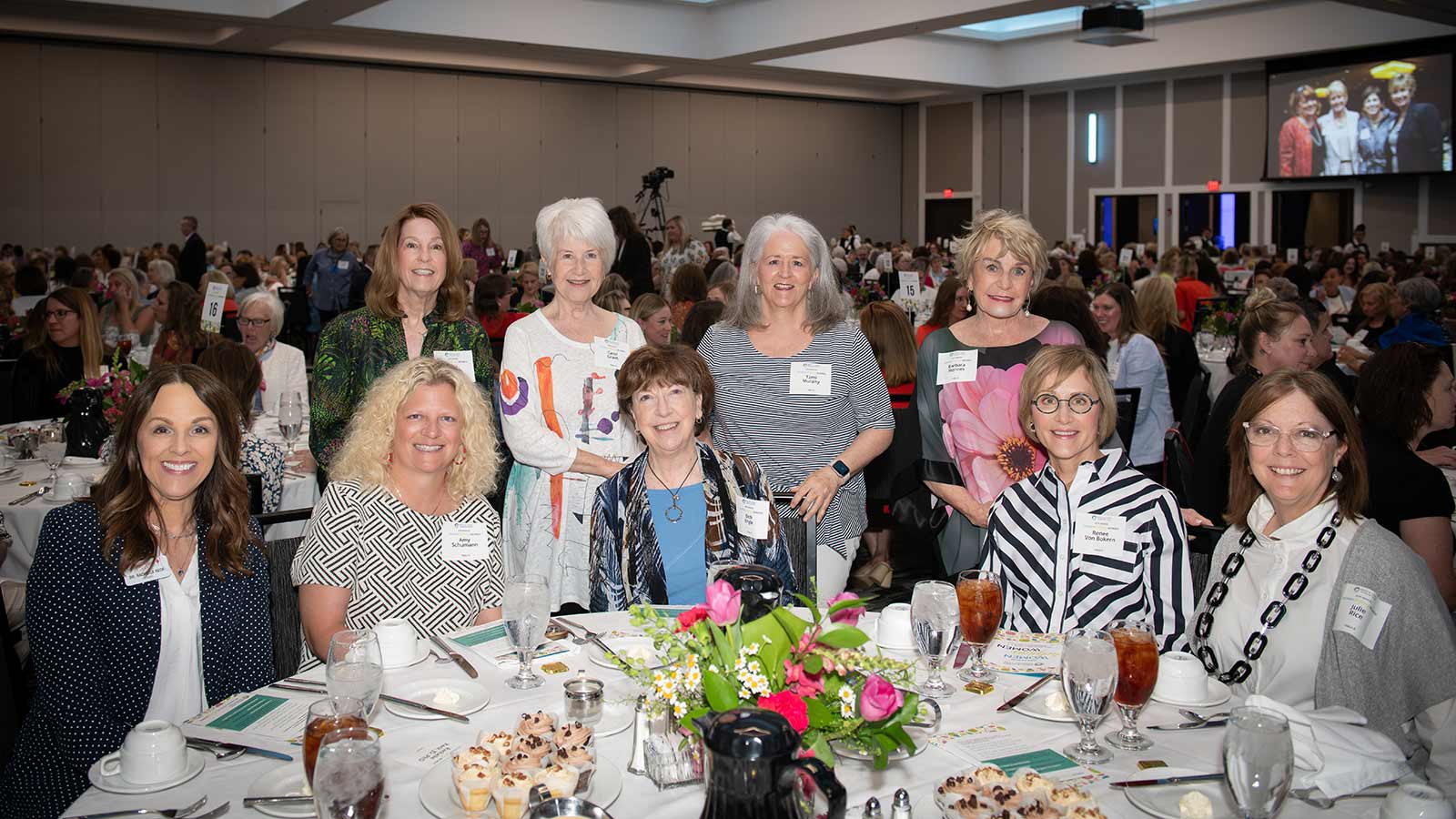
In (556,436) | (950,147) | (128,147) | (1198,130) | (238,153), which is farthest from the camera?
(950,147)

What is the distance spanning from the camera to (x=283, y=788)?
1.57 metres

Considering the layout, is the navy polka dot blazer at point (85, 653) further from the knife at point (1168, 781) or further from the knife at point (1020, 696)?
the knife at point (1168, 781)

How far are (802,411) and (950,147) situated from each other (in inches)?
808

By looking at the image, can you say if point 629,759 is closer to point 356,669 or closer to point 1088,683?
point 356,669

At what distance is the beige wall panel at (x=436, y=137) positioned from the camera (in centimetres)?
1803

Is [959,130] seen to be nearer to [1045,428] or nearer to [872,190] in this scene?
[872,190]

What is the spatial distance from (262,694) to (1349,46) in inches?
686

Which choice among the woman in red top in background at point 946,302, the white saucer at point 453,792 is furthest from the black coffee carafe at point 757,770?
the woman in red top in background at point 946,302

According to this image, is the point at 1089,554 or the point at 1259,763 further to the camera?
the point at 1089,554

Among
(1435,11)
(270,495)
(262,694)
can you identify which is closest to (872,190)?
(1435,11)

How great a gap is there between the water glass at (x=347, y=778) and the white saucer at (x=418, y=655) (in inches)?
28.2

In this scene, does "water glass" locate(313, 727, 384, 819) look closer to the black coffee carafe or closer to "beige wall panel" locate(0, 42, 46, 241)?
the black coffee carafe

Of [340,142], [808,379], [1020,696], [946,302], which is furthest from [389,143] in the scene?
[1020,696]

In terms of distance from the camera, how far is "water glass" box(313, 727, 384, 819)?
1.33 m
